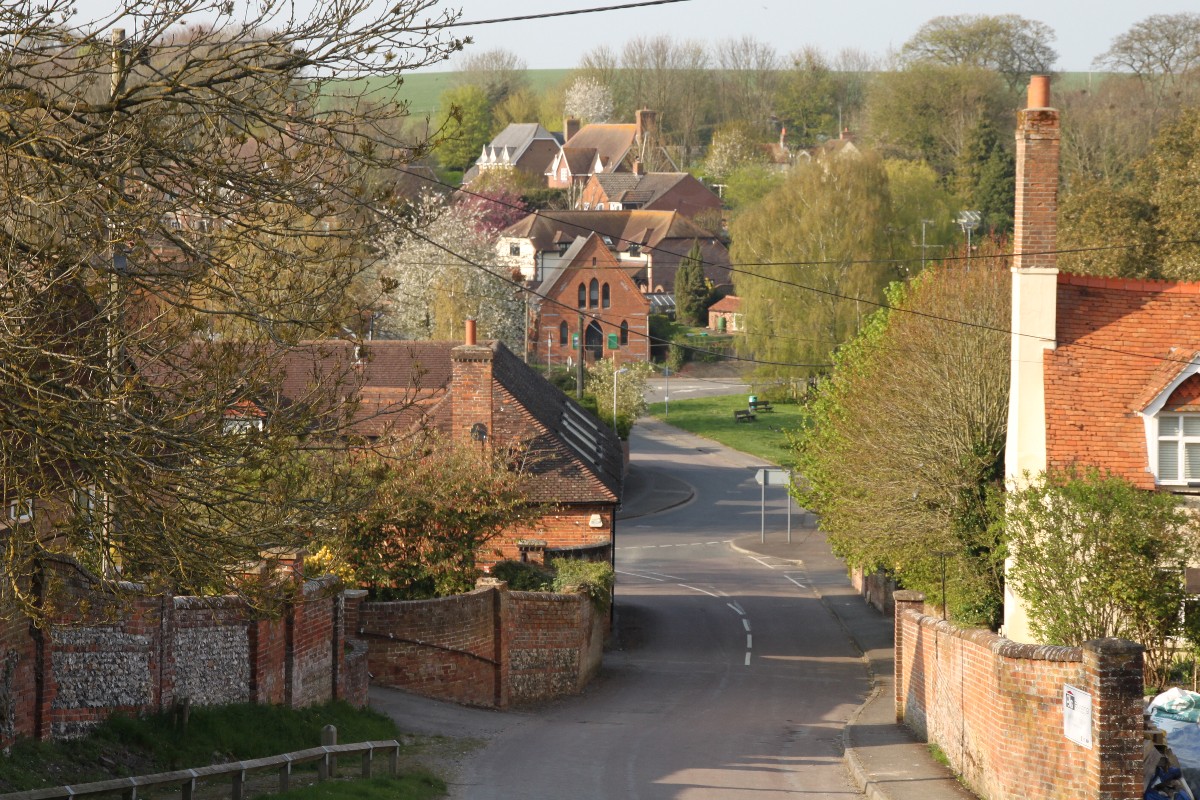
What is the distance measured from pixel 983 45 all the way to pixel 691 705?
93916 mm

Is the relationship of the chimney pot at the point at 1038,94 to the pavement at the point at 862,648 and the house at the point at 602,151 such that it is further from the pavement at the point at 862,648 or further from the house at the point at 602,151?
the house at the point at 602,151

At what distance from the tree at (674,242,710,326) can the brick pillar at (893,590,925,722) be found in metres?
68.6

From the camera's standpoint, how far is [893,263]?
2534 inches

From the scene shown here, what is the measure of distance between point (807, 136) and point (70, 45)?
138454mm

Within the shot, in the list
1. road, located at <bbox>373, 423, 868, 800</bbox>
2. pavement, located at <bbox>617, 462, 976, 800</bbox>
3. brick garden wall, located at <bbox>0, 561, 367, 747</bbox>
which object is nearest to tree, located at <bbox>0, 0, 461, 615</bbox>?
brick garden wall, located at <bbox>0, 561, 367, 747</bbox>

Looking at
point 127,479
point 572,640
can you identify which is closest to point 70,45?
point 127,479

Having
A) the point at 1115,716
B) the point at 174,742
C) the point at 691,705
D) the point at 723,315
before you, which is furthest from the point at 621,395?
the point at 1115,716

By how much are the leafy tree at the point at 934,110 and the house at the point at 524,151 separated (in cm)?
4440

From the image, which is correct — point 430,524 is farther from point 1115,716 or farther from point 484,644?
point 1115,716

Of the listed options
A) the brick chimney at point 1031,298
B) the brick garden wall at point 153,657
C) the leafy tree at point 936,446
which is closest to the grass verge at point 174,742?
the brick garden wall at point 153,657

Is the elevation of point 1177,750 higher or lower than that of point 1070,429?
lower

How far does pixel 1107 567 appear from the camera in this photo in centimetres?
1806

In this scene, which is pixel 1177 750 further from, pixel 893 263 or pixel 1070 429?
pixel 893 263

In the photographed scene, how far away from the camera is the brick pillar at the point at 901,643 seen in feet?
70.5
